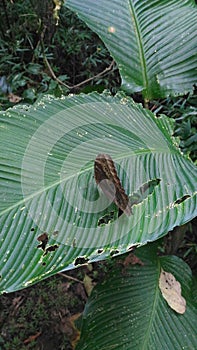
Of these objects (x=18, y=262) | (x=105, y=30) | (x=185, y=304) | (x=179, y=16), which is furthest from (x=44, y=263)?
(x=179, y=16)

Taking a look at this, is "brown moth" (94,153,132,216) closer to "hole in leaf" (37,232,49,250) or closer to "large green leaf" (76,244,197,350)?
"hole in leaf" (37,232,49,250)

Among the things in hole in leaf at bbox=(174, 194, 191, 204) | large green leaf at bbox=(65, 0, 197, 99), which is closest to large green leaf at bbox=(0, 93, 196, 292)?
hole in leaf at bbox=(174, 194, 191, 204)

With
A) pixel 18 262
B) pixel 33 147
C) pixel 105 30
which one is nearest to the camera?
pixel 18 262

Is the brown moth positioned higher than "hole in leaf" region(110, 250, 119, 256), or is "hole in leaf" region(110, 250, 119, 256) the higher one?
the brown moth

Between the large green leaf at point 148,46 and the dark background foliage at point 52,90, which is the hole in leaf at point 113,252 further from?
the large green leaf at point 148,46

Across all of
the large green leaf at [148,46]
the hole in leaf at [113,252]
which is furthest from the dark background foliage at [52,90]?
the hole in leaf at [113,252]

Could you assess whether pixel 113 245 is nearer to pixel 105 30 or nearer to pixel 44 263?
pixel 44 263
